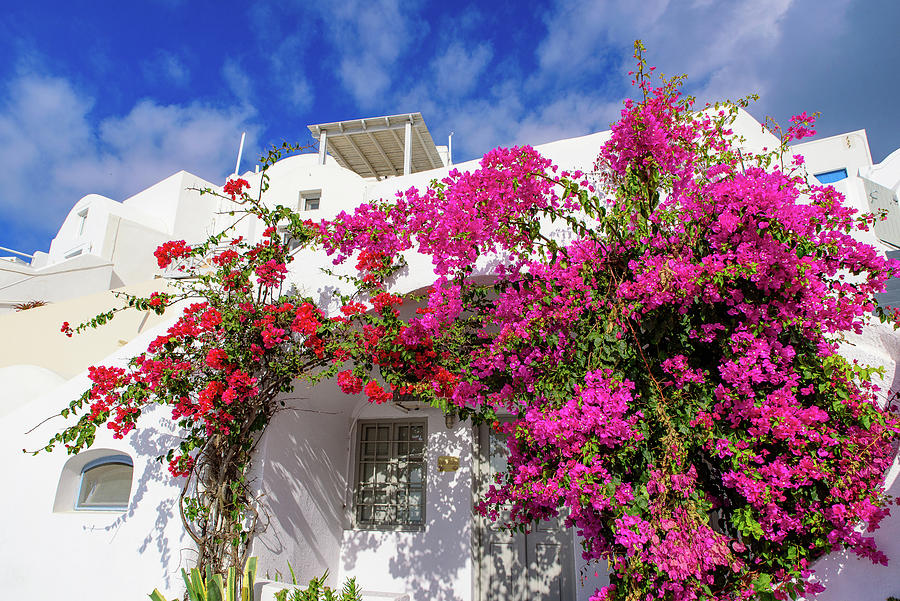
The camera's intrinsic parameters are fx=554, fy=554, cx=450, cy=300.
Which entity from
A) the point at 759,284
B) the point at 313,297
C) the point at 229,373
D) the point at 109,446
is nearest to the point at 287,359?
the point at 229,373

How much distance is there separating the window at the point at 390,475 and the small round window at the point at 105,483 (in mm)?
2478

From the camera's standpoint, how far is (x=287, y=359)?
5.02 m

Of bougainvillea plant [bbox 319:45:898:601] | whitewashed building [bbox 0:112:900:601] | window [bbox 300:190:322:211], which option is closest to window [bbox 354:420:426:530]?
whitewashed building [bbox 0:112:900:601]

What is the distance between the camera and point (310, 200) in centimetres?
1800

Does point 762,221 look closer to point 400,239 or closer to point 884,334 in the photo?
point 884,334

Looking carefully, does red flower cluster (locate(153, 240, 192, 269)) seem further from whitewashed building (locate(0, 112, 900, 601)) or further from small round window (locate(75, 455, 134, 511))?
small round window (locate(75, 455, 134, 511))

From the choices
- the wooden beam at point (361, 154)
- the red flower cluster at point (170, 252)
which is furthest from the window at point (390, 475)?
the wooden beam at point (361, 154)

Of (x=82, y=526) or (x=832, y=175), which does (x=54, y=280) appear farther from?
(x=832, y=175)

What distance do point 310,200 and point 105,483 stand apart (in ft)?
43.8

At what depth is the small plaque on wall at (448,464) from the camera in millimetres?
6379

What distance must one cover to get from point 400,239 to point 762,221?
3.12 meters

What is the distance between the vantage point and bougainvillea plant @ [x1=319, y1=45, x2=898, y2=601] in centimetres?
295

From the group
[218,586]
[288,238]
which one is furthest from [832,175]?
[218,586]

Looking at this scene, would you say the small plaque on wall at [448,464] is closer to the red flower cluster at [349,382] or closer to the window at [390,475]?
the window at [390,475]
